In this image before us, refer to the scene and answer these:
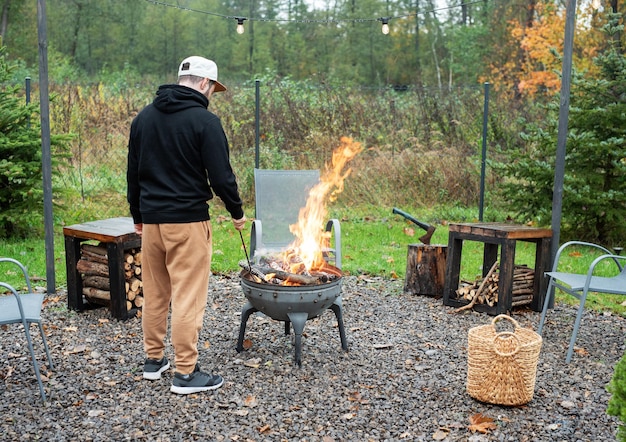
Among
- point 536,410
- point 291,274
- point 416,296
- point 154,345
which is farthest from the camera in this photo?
point 416,296

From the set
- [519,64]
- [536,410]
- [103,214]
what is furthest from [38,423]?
[519,64]

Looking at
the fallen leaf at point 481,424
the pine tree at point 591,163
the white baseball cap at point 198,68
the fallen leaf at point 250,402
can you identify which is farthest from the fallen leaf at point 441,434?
the pine tree at point 591,163

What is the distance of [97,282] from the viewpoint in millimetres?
4820

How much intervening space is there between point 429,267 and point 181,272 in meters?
2.76

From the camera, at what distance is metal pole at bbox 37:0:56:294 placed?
5.09 metres

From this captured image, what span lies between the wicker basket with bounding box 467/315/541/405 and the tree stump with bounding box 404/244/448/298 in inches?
81.3

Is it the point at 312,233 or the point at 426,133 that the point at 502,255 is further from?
the point at 426,133

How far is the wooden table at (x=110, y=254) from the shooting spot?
4602 mm

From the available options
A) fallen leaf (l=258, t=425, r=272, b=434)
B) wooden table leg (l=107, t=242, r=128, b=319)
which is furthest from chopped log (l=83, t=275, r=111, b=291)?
fallen leaf (l=258, t=425, r=272, b=434)

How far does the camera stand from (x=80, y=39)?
3184cm

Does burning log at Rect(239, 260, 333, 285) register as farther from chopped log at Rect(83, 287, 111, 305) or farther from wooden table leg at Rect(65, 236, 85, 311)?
wooden table leg at Rect(65, 236, 85, 311)

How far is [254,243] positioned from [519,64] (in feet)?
61.3

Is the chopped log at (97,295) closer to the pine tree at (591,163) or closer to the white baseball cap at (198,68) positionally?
the white baseball cap at (198,68)

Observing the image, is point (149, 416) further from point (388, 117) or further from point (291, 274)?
point (388, 117)
